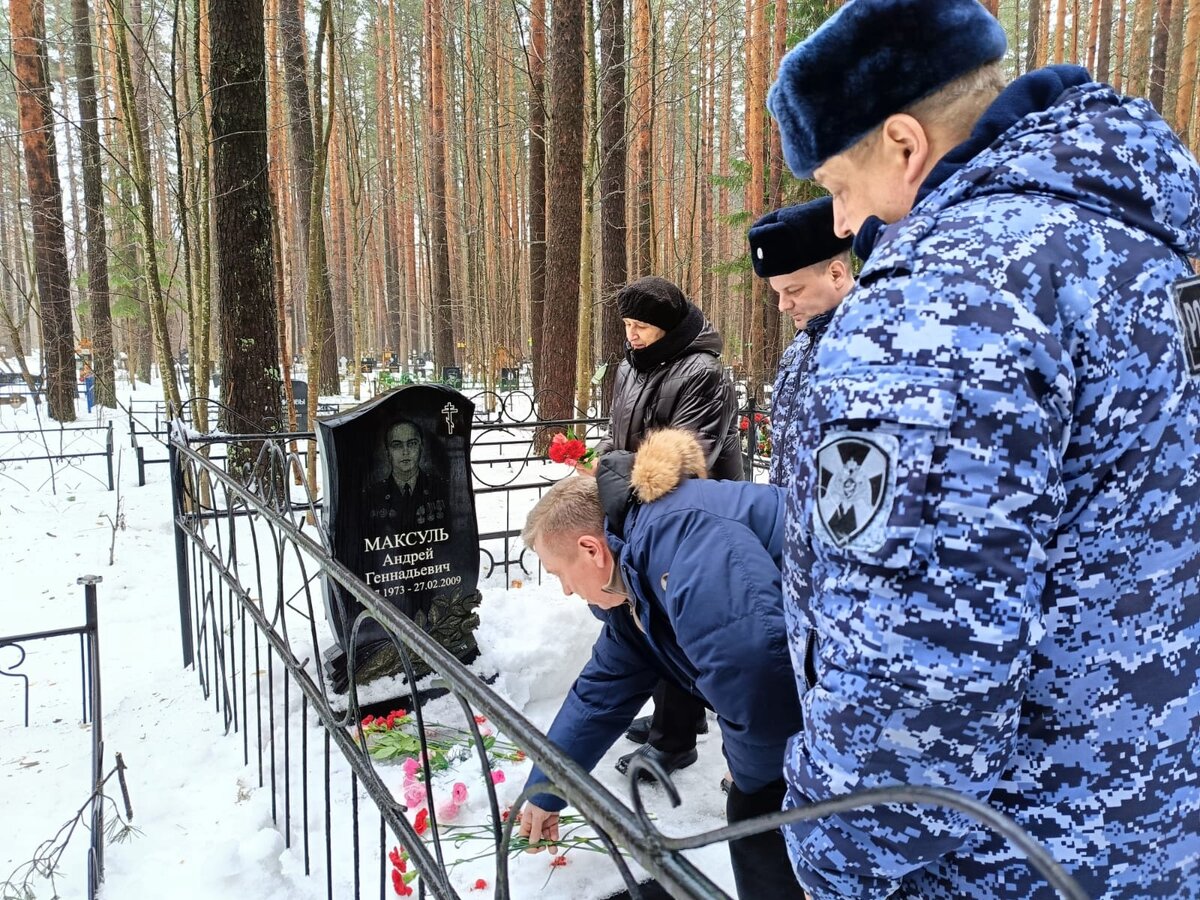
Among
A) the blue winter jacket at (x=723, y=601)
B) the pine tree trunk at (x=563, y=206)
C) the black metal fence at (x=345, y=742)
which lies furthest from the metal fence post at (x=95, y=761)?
the pine tree trunk at (x=563, y=206)

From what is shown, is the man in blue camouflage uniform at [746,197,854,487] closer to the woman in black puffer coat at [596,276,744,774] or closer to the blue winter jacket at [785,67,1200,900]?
the woman in black puffer coat at [596,276,744,774]

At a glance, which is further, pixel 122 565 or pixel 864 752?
pixel 122 565

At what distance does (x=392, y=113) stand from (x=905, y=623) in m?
25.9

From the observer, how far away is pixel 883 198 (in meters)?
0.96

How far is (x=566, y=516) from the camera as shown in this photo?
6.19 ft

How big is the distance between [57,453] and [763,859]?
11947 mm

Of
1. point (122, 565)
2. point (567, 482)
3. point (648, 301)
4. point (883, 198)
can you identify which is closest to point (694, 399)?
point (648, 301)

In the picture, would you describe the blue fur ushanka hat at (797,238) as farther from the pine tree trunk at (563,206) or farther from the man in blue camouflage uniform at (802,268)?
the pine tree trunk at (563,206)

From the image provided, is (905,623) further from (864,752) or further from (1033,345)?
(1033,345)

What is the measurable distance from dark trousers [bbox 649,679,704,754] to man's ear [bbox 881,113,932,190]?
7.99 feet

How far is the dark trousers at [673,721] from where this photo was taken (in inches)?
119

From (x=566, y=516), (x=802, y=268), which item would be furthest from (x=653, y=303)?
(x=566, y=516)

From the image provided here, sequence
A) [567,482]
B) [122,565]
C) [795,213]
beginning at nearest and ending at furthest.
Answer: [567,482]
[795,213]
[122,565]

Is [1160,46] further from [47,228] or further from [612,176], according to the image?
[47,228]
